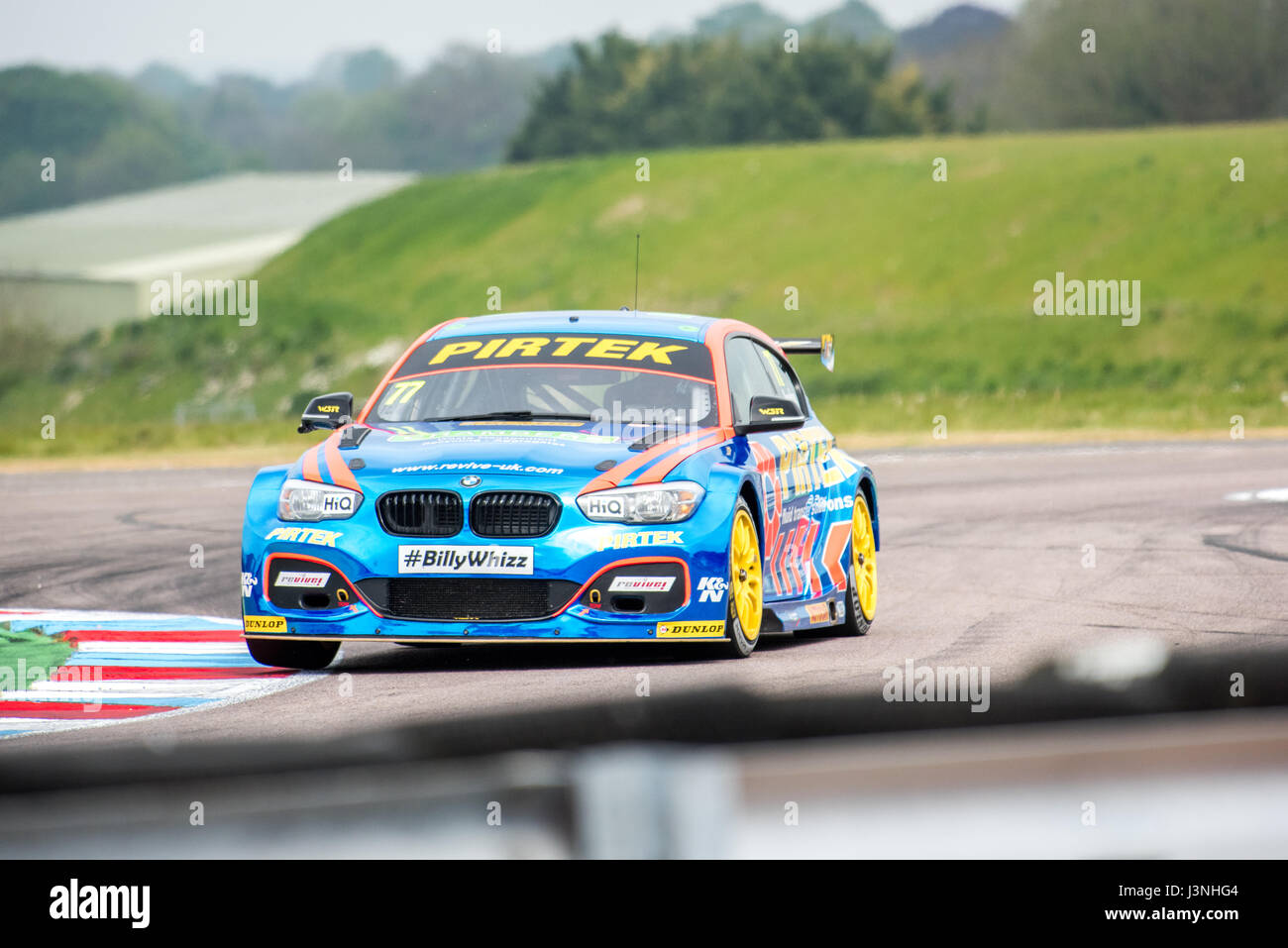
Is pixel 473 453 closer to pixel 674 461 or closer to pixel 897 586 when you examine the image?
pixel 674 461

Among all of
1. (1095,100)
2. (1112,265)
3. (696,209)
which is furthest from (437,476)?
(1095,100)

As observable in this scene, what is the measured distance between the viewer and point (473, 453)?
27.1ft

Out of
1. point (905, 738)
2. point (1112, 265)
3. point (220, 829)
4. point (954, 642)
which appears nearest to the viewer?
point (220, 829)

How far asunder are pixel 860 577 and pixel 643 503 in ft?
8.28

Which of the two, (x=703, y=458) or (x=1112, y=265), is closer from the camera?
(x=703, y=458)

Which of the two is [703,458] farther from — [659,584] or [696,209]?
[696,209]

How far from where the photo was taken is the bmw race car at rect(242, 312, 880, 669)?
803 centimetres

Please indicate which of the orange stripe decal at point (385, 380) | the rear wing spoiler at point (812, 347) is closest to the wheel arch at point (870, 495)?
the rear wing spoiler at point (812, 347)

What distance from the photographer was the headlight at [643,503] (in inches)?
318

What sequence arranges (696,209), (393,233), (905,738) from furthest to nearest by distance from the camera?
1. (393,233)
2. (696,209)
3. (905,738)

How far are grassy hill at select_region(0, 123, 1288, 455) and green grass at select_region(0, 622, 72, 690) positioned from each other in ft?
103

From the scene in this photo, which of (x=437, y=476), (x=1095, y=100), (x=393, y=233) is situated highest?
(x=1095, y=100)

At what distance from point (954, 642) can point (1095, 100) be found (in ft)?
388
